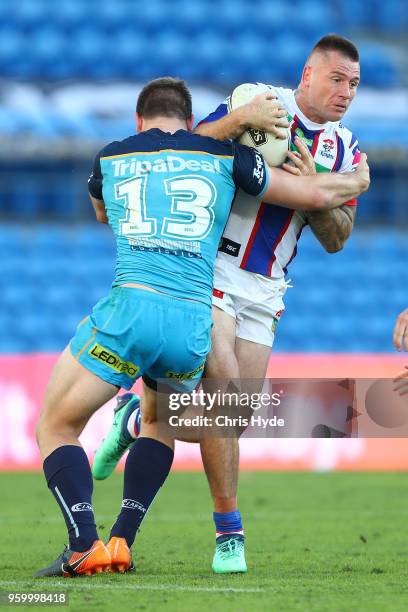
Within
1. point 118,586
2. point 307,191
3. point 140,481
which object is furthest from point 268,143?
point 118,586

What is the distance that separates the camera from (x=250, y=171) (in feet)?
17.0

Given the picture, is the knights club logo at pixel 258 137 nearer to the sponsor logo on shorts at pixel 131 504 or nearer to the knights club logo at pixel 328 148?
the knights club logo at pixel 328 148

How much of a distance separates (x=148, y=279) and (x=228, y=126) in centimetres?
78

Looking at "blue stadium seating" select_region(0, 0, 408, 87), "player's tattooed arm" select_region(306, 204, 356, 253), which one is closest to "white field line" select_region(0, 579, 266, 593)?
"player's tattooed arm" select_region(306, 204, 356, 253)

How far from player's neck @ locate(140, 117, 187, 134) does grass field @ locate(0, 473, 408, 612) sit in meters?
1.94

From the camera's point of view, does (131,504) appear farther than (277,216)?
No

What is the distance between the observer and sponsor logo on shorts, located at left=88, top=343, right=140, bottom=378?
5016 millimetres

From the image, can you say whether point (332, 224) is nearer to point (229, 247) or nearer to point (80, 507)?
point (229, 247)

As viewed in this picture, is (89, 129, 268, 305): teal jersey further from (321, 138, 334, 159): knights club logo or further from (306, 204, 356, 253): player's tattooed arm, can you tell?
(321, 138, 334, 159): knights club logo

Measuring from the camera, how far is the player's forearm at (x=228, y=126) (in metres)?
5.27

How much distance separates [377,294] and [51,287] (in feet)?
14.5

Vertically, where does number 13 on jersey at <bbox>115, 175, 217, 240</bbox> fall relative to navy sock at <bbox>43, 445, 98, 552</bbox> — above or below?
above

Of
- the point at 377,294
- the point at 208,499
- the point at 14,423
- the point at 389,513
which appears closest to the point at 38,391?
the point at 14,423

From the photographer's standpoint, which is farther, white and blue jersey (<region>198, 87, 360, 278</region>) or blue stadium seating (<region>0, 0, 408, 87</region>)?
blue stadium seating (<region>0, 0, 408, 87</region>)
